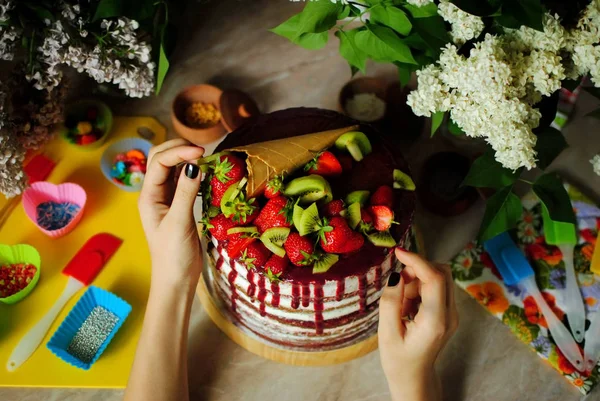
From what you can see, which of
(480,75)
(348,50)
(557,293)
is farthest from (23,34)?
(557,293)

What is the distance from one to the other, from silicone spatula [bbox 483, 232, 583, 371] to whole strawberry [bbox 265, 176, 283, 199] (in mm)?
613

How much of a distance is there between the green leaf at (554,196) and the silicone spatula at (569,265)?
173 mm

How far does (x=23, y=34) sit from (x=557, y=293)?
4.38 feet

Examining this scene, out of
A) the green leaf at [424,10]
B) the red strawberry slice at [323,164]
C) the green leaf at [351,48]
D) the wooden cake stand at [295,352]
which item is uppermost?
the green leaf at [424,10]

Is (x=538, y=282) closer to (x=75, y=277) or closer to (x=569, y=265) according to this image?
(x=569, y=265)

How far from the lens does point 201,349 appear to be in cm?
128

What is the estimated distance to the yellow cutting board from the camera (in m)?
1.23

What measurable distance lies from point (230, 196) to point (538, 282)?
0.80 metres

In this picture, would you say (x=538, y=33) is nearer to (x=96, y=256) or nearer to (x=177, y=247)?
(x=177, y=247)

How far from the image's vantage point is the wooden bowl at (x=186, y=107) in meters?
1.46

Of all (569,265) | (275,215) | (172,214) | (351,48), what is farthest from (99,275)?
(569,265)

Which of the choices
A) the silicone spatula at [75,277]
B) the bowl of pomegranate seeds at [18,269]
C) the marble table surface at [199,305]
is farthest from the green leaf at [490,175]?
the bowl of pomegranate seeds at [18,269]

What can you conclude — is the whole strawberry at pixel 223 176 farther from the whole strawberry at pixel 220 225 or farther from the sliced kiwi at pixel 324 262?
the sliced kiwi at pixel 324 262

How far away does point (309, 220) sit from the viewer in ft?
3.20
